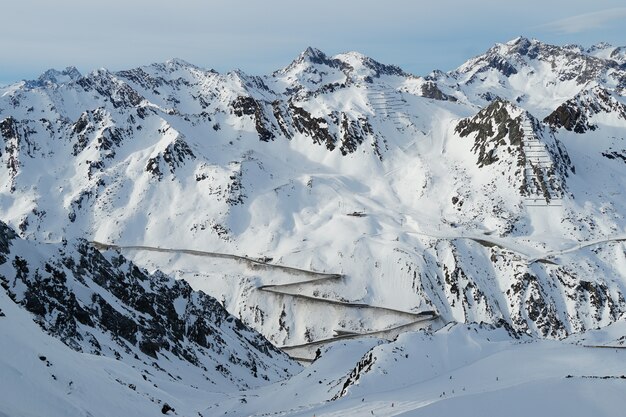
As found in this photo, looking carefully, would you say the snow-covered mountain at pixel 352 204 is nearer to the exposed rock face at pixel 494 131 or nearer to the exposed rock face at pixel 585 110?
the exposed rock face at pixel 494 131

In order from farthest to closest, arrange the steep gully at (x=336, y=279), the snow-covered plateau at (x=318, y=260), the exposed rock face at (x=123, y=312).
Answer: the steep gully at (x=336, y=279) < the exposed rock face at (x=123, y=312) < the snow-covered plateau at (x=318, y=260)

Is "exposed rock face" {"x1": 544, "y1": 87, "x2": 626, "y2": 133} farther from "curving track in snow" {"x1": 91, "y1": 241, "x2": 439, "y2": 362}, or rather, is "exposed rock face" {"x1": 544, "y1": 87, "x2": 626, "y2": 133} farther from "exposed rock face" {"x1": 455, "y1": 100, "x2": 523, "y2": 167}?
"curving track in snow" {"x1": 91, "y1": 241, "x2": 439, "y2": 362}

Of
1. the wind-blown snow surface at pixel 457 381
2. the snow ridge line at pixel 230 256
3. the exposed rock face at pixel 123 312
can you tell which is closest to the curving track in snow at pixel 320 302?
the snow ridge line at pixel 230 256

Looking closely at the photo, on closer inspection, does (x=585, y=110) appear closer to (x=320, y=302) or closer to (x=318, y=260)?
(x=318, y=260)

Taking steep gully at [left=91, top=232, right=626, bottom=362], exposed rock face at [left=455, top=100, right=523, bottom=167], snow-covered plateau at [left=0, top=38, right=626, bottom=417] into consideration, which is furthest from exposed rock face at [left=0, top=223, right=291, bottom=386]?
exposed rock face at [left=455, top=100, right=523, bottom=167]

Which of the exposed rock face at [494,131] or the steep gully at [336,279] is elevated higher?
the exposed rock face at [494,131]

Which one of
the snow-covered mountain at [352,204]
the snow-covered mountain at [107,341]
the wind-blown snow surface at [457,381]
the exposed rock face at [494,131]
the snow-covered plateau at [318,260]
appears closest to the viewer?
the wind-blown snow surface at [457,381]

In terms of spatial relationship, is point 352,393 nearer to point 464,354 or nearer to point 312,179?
point 464,354

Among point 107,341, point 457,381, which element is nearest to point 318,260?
point 107,341
